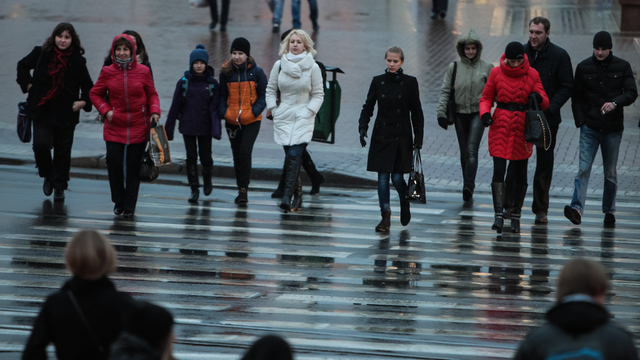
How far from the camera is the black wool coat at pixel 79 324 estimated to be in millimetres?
3469

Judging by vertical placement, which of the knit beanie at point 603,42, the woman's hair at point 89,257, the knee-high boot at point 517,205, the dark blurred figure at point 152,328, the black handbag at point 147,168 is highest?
the knit beanie at point 603,42

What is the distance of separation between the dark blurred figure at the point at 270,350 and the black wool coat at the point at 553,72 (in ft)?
22.8

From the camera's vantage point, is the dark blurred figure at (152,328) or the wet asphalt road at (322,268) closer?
the dark blurred figure at (152,328)

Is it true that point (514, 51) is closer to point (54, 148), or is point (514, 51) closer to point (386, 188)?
point (386, 188)

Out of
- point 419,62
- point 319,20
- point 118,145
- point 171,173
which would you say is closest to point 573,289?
point 118,145

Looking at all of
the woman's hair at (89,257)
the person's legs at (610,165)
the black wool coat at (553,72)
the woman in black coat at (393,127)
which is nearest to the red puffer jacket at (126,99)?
the woman in black coat at (393,127)

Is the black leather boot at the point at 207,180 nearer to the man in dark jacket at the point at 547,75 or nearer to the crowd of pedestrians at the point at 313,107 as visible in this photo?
the crowd of pedestrians at the point at 313,107

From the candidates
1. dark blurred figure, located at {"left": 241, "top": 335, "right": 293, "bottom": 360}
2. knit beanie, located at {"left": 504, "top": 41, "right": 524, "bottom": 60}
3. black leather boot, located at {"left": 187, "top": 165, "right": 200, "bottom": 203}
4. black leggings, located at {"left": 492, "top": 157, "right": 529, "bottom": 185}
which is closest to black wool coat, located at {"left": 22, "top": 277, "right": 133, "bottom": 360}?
dark blurred figure, located at {"left": 241, "top": 335, "right": 293, "bottom": 360}

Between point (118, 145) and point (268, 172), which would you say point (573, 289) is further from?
point (268, 172)

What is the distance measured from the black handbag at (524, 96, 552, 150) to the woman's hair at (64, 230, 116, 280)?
6088 millimetres

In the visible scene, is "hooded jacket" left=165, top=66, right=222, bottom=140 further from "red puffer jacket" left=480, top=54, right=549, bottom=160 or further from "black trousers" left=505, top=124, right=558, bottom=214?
"black trousers" left=505, top=124, right=558, bottom=214

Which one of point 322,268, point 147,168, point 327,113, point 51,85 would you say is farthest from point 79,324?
point 327,113

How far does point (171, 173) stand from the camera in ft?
42.3

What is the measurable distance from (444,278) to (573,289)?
4142mm
